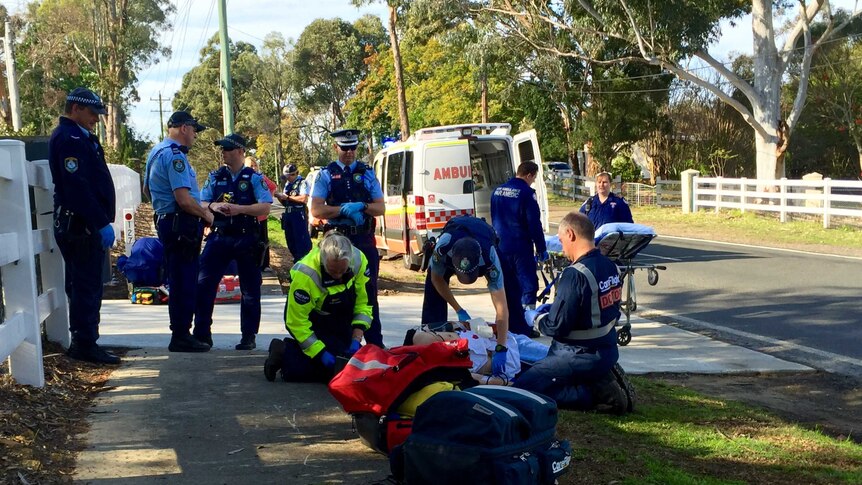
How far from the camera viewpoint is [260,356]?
275 inches

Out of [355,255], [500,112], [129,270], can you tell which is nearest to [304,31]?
[500,112]

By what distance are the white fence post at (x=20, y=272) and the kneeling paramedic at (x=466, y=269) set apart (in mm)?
2643

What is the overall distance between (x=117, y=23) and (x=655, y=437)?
39538 millimetres

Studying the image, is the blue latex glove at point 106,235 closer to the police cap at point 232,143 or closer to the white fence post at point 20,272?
the white fence post at point 20,272

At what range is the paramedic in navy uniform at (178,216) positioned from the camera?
22.0 ft

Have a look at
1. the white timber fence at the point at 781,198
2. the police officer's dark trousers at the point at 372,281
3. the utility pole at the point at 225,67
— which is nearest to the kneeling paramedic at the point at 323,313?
the police officer's dark trousers at the point at 372,281

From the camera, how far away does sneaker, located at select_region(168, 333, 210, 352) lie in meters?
6.93

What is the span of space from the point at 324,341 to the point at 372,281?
3.71 ft

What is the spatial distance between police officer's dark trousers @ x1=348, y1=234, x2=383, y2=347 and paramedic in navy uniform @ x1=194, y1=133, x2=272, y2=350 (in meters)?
0.80

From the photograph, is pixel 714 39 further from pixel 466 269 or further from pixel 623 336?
pixel 466 269

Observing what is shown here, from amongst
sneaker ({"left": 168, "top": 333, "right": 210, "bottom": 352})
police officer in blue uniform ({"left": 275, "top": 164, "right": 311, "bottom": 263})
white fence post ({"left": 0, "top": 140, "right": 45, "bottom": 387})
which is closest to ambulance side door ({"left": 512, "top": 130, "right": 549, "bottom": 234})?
police officer in blue uniform ({"left": 275, "top": 164, "right": 311, "bottom": 263})

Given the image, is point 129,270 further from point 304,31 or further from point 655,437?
point 304,31

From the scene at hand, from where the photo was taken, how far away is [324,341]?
6.06 m

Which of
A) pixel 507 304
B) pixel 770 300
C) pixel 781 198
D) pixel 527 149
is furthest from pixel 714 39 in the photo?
pixel 507 304
